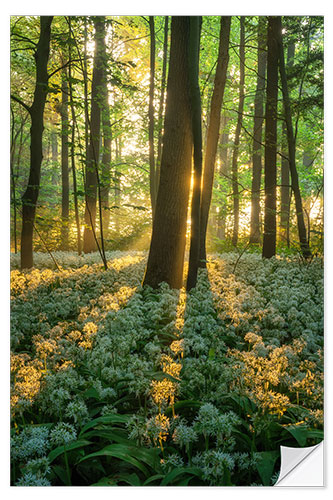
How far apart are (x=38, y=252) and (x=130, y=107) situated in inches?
144

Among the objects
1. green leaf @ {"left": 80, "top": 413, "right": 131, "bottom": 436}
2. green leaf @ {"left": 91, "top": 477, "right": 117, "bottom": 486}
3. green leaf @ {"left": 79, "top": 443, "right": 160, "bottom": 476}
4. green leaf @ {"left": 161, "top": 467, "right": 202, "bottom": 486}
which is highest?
green leaf @ {"left": 80, "top": 413, "right": 131, "bottom": 436}

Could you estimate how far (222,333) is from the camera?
341cm

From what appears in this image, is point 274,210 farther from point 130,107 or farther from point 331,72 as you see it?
point 130,107

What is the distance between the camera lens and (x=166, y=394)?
7.08ft

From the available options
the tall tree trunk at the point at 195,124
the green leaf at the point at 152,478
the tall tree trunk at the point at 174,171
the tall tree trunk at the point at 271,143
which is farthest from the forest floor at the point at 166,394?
the tall tree trunk at the point at 271,143

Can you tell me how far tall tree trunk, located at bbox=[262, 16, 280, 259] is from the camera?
6277 mm

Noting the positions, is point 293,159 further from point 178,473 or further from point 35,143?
point 178,473

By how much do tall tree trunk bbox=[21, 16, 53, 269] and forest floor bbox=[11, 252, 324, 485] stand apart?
1.42 meters

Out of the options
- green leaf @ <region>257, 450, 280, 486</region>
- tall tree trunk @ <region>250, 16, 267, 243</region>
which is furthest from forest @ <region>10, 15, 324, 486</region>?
tall tree trunk @ <region>250, 16, 267, 243</region>

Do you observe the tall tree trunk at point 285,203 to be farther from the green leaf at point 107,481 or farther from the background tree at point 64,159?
the green leaf at point 107,481

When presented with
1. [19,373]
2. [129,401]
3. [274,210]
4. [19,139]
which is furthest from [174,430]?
[274,210]

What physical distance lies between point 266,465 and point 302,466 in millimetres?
471

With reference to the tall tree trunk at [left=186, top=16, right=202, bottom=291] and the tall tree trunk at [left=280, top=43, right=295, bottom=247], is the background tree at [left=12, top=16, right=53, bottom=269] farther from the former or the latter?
the tall tree trunk at [left=280, top=43, right=295, bottom=247]

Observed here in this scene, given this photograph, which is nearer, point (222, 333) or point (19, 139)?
point (222, 333)
